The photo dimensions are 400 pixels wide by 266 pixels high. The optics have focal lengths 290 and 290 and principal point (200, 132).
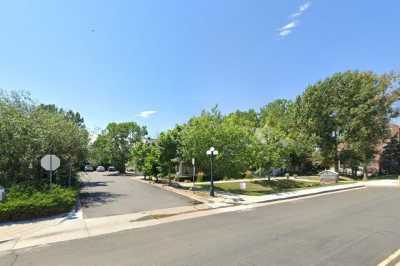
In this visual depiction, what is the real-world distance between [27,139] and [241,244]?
1242cm

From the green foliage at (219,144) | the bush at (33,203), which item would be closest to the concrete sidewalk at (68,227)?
the bush at (33,203)

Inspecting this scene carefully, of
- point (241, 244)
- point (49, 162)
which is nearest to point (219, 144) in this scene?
point (49, 162)

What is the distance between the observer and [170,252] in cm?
738

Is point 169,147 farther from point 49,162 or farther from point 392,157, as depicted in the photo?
point 392,157

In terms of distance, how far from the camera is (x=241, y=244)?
793 cm

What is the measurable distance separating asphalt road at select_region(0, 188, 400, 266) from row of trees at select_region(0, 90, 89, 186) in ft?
27.2

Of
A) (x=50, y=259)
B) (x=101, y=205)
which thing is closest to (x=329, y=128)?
(x=101, y=205)

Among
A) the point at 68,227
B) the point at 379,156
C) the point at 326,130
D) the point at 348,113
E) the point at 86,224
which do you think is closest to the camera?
the point at 68,227

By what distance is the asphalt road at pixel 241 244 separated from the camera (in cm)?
673

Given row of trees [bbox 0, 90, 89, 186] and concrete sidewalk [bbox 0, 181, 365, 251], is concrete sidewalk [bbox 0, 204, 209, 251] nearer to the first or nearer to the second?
concrete sidewalk [bbox 0, 181, 365, 251]

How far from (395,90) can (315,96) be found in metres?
11.0

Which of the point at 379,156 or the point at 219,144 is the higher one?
the point at 219,144

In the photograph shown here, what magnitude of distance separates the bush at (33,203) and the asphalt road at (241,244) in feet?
14.5

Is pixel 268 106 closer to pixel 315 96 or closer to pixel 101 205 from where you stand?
pixel 315 96
